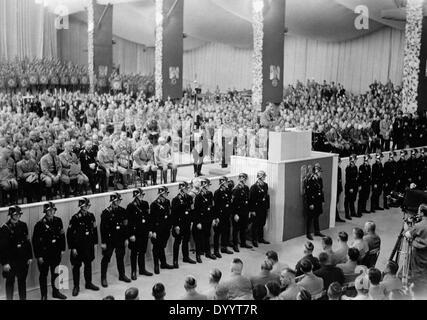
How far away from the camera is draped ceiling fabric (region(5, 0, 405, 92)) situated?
28.5 metres

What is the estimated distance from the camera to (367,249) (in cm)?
775

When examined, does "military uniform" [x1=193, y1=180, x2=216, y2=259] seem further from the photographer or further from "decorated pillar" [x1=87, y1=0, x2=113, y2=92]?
"decorated pillar" [x1=87, y1=0, x2=113, y2=92]

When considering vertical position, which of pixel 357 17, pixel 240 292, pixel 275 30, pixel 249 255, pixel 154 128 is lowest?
pixel 249 255

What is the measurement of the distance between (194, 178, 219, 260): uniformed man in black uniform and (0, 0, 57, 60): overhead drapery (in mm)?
25100

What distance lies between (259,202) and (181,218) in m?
1.96

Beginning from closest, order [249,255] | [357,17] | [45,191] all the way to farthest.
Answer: [249,255], [45,191], [357,17]

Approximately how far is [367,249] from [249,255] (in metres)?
3.38

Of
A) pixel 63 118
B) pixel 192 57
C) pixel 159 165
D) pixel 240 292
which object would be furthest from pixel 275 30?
pixel 192 57

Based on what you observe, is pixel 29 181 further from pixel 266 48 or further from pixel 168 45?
pixel 168 45

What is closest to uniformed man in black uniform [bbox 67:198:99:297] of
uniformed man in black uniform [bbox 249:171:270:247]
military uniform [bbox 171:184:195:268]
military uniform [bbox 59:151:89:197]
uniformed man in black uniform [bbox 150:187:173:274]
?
uniformed man in black uniform [bbox 150:187:173:274]

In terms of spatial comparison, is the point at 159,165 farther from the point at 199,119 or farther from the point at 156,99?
the point at 156,99

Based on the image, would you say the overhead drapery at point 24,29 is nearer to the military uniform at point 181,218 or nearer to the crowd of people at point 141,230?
the crowd of people at point 141,230

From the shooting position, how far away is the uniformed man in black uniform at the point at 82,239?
8.40 meters

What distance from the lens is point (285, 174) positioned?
1143 centimetres
